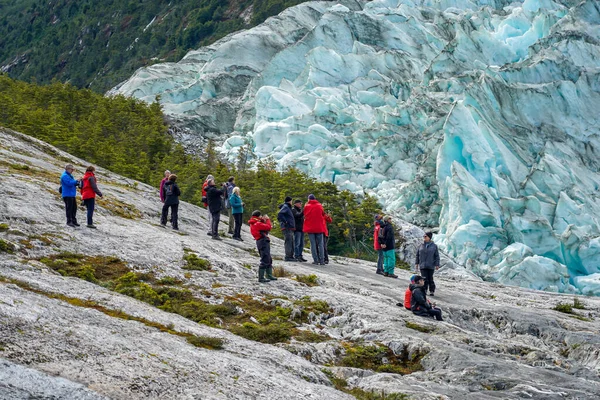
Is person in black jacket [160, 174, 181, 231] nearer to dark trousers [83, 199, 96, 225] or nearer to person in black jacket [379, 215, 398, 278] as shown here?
dark trousers [83, 199, 96, 225]

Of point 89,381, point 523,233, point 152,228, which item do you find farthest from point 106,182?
point 523,233

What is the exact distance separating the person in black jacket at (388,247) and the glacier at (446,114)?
1649 centimetres

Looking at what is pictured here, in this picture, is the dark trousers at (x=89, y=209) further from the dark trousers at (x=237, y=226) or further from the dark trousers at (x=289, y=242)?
the dark trousers at (x=289, y=242)

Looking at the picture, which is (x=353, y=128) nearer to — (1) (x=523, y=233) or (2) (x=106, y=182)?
(1) (x=523, y=233)

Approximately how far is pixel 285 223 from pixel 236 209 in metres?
2.39

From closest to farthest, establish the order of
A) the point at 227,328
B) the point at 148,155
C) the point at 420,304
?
the point at 227,328 < the point at 420,304 < the point at 148,155

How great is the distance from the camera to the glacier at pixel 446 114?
36.4 meters

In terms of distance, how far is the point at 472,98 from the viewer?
153 feet

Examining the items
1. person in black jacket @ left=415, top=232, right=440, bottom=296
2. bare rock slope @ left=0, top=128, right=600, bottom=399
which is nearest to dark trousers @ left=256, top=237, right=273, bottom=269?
bare rock slope @ left=0, top=128, right=600, bottom=399

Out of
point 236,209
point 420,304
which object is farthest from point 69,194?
point 420,304

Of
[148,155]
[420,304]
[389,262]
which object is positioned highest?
[148,155]

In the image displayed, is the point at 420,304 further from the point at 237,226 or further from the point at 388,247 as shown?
the point at 237,226

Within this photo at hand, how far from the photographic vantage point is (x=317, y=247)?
58.4 ft

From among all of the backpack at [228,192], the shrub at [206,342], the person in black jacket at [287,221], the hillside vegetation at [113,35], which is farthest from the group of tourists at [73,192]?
the hillside vegetation at [113,35]
